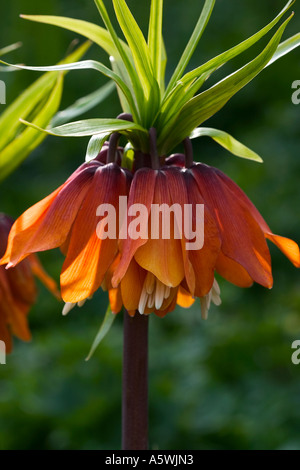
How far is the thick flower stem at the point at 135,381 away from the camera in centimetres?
71

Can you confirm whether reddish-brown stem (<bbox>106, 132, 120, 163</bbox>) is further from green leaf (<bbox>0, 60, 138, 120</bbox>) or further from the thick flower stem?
the thick flower stem

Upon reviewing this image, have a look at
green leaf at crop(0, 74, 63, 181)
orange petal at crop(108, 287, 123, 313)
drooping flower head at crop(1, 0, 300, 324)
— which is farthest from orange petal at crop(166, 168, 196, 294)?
green leaf at crop(0, 74, 63, 181)

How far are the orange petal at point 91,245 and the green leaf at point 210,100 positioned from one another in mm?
68

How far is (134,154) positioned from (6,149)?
0.22 meters

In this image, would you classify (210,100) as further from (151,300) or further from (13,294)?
(13,294)

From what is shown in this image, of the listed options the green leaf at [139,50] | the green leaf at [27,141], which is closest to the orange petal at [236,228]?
the green leaf at [139,50]

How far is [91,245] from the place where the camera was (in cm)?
67

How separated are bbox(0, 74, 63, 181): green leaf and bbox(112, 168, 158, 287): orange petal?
0.20m

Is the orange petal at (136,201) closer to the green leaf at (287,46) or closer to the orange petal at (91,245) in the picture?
the orange petal at (91,245)

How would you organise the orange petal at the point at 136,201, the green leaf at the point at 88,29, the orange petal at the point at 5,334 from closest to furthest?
the orange petal at the point at 136,201 → the green leaf at the point at 88,29 → the orange petal at the point at 5,334

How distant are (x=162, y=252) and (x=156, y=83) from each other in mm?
181

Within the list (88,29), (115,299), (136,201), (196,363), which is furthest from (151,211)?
(196,363)

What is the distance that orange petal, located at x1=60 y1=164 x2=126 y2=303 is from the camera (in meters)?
0.65

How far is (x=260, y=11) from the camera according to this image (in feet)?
10.1
